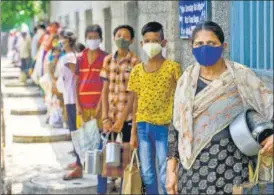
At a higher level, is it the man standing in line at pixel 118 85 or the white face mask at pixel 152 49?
the white face mask at pixel 152 49

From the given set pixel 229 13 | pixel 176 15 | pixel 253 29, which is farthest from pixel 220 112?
pixel 176 15

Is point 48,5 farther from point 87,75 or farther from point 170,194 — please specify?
point 170,194

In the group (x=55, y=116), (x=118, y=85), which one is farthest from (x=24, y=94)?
(x=118, y=85)

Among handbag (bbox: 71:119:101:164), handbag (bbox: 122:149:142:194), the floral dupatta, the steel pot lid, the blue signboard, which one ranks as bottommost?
handbag (bbox: 122:149:142:194)

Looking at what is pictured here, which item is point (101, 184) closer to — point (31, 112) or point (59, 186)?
point (59, 186)

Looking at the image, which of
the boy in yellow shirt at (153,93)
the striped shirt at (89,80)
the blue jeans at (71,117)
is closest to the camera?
the boy in yellow shirt at (153,93)

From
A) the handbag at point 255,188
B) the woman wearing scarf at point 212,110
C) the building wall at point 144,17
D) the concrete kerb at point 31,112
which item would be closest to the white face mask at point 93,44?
the building wall at point 144,17

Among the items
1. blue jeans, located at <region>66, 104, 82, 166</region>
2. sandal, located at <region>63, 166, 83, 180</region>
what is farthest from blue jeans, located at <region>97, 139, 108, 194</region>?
blue jeans, located at <region>66, 104, 82, 166</region>

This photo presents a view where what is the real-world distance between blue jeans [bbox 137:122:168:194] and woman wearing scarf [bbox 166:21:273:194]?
7.13 ft

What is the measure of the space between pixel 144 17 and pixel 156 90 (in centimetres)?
308

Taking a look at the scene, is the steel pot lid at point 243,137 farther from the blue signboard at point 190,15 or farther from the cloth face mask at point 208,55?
the blue signboard at point 190,15

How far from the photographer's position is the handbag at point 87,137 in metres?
8.14

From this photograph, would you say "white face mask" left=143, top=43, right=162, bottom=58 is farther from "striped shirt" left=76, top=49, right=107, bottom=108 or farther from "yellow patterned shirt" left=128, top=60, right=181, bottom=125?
"striped shirt" left=76, top=49, right=107, bottom=108

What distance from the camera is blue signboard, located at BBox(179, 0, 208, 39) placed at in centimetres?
677
